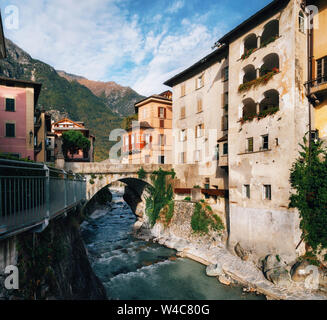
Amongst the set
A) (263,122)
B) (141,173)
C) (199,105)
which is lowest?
(141,173)

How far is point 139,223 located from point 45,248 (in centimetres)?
2442

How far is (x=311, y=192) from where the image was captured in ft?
47.4

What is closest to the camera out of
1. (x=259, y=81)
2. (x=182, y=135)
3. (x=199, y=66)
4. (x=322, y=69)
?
(x=322, y=69)

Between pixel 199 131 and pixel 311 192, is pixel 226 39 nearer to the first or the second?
pixel 199 131

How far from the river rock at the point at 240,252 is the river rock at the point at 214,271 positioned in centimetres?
208

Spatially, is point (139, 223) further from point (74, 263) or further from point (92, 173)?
point (74, 263)

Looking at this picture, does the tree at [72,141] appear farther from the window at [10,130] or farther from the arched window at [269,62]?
the arched window at [269,62]

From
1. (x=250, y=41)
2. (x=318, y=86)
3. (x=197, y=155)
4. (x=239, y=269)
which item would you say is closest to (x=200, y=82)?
(x=250, y=41)

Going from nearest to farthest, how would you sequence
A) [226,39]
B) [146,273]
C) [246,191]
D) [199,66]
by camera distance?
1. [146,273]
2. [246,191]
3. [226,39]
4. [199,66]

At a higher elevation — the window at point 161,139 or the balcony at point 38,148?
the window at point 161,139

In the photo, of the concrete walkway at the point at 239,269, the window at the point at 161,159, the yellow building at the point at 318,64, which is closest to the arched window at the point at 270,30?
the yellow building at the point at 318,64

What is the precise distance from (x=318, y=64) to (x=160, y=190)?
19507mm

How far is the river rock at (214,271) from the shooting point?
54.1 feet

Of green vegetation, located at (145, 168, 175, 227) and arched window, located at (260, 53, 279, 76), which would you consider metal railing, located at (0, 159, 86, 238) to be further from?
green vegetation, located at (145, 168, 175, 227)
